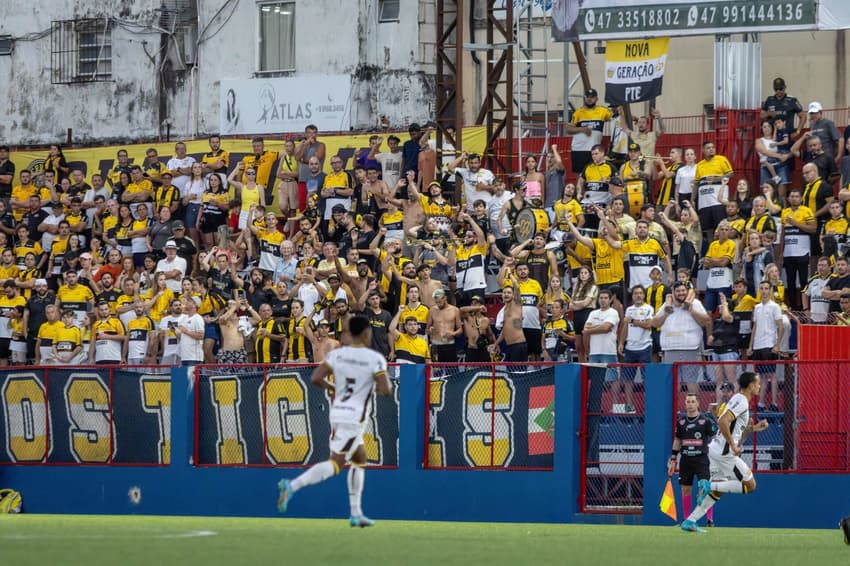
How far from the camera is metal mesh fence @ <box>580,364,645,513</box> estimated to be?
21.0 meters

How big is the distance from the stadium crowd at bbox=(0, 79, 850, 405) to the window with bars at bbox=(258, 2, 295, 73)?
25.0ft

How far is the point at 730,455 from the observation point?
57.1ft

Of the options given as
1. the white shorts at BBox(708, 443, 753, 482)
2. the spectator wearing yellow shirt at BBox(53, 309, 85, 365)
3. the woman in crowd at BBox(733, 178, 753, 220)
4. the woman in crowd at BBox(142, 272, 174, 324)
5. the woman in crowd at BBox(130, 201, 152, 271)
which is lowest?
the white shorts at BBox(708, 443, 753, 482)

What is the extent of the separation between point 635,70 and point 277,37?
1309cm

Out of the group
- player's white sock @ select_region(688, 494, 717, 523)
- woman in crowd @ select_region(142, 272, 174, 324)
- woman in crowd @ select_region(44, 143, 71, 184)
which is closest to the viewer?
player's white sock @ select_region(688, 494, 717, 523)

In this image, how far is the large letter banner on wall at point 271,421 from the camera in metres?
22.7

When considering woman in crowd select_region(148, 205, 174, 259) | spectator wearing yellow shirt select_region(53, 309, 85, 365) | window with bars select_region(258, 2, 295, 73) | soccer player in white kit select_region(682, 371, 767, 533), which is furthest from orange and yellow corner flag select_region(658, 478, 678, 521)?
window with bars select_region(258, 2, 295, 73)

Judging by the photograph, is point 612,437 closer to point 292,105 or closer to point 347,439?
point 347,439

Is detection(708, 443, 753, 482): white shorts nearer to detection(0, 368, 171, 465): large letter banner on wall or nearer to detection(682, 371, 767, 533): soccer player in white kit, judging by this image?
detection(682, 371, 767, 533): soccer player in white kit

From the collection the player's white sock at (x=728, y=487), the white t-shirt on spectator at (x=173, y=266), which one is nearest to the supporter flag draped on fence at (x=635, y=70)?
the white t-shirt on spectator at (x=173, y=266)

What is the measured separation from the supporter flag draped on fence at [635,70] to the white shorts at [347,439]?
50.3 feet

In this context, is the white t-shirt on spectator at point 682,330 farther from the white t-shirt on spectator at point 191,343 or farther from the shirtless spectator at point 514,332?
the white t-shirt on spectator at point 191,343

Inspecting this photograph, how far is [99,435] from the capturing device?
81.0 ft

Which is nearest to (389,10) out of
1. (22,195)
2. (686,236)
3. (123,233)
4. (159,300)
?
(22,195)
